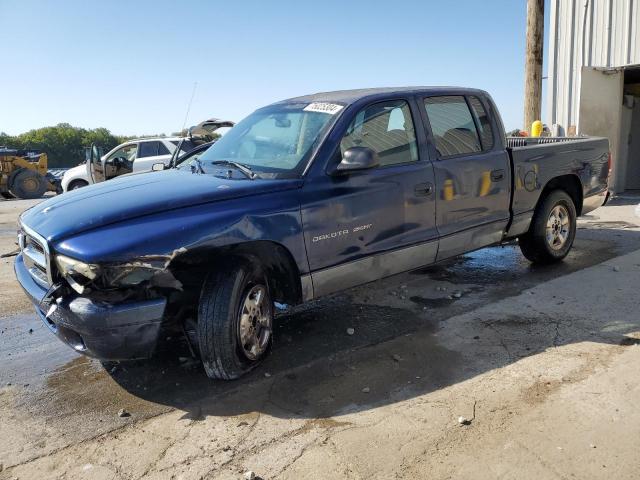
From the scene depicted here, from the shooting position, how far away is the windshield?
13.4 ft

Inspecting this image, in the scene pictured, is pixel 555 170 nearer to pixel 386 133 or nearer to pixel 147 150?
pixel 386 133

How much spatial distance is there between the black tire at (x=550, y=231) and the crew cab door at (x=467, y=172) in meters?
0.69

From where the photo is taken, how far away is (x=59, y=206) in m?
3.71

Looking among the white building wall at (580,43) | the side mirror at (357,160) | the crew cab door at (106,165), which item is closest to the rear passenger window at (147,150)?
the crew cab door at (106,165)

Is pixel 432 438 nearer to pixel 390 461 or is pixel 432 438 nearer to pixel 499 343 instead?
pixel 390 461

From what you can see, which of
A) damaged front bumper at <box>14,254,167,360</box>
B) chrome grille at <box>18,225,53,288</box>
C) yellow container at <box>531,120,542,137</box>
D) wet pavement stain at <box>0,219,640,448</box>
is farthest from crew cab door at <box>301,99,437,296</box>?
yellow container at <box>531,120,542,137</box>

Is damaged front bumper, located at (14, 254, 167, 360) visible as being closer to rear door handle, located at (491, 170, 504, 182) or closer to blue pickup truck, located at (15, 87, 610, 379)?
blue pickup truck, located at (15, 87, 610, 379)

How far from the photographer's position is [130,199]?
3.55 meters

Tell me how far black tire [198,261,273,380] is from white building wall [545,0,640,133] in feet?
32.8

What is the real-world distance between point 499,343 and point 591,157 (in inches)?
135

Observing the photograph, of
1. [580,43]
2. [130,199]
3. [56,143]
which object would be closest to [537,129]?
[580,43]

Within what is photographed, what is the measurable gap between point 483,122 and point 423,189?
1.30m

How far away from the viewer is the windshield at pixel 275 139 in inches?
160

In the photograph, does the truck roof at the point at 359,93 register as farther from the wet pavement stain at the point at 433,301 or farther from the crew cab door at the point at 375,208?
the wet pavement stain at the point at 433,301
